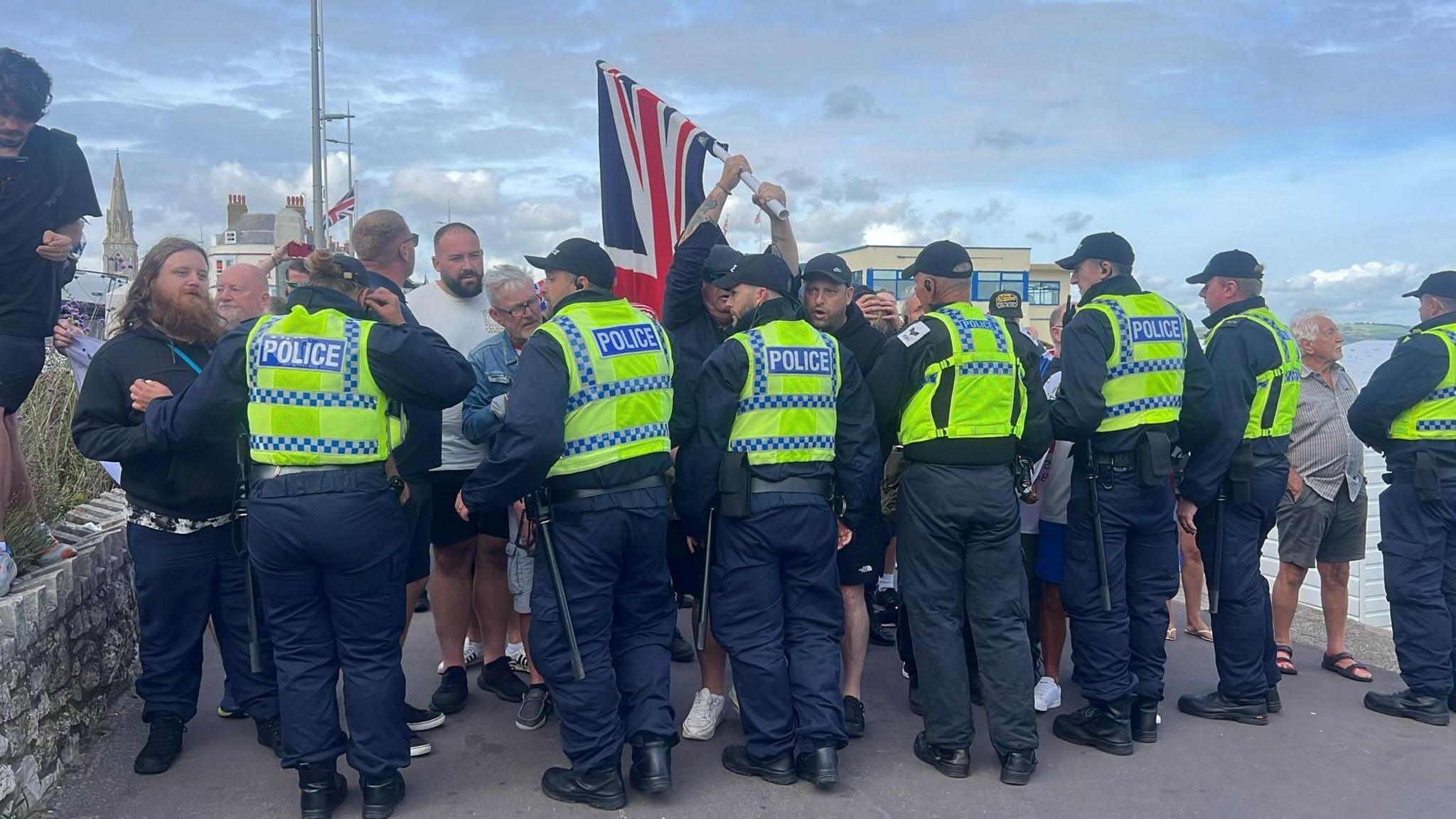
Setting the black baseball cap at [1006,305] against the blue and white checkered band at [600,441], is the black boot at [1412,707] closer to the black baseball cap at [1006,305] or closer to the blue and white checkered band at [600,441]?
the black baseball cap at [1006,305]

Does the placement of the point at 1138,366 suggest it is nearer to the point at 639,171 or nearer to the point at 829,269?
the point at 829,269

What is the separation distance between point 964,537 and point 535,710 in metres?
2.07

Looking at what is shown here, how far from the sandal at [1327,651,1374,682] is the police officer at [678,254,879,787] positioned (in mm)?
3369

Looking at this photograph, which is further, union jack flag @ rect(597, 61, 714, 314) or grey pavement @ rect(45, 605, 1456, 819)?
union jack flag @ rect(597, 61, 714, 314)

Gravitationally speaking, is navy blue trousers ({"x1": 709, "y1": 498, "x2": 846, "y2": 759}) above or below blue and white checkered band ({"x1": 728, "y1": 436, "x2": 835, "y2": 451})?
below

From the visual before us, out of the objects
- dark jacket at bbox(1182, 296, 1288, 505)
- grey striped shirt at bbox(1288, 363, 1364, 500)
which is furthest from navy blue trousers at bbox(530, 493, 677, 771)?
grey striped shirt at bbox(1288, 363, 1364, 500)

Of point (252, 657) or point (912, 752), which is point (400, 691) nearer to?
point (252, 657)

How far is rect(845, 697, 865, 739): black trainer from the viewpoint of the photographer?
464 cm

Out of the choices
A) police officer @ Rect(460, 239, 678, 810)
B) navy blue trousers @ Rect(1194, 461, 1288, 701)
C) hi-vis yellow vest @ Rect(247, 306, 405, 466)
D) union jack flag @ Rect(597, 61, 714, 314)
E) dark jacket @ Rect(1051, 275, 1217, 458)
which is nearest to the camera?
hi-vis yellow vest @ Rect(247, 306, 405, 466)

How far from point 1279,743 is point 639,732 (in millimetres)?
2954

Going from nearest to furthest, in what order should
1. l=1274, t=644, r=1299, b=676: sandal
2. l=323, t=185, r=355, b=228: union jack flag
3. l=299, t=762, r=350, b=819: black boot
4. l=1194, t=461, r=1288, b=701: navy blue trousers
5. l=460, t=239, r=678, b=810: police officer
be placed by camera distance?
1. l=299, t=762, r=350, b=819: black boot
2. l=460, t=239, r=678, b=810: police officer
3. l=1194, t=461, r=1288, b=701: navy blue trousers
4. l=1274, t=644, r=1299, b=676: sandal
5. l=323, t=185, r=355, b=228: union jack flag

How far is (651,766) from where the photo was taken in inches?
155

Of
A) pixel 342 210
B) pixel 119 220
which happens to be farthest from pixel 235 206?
pixel 119 220

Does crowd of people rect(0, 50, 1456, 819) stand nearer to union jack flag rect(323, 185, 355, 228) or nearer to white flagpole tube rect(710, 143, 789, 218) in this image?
white flagpole tube rect(710, 143, 789, 218)
